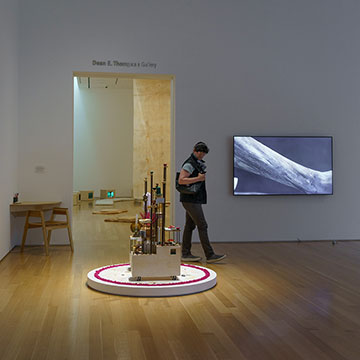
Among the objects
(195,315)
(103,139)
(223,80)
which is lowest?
(195,315)

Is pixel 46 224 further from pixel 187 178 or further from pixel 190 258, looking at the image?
pixel 187 178

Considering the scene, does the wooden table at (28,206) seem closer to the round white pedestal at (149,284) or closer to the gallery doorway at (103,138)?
the round white pedestal at (149,284)

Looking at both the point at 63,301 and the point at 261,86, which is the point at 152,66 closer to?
the point at 261,86

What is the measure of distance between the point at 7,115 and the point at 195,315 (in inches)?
169

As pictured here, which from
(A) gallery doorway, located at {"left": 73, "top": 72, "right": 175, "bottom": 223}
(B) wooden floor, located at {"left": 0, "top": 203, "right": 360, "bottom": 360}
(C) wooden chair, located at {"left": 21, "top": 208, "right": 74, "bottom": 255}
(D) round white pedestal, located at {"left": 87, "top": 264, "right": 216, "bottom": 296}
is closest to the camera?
(B) wooden floor, located at {"left": 0, "top": 203, "right": 360, "bottom": 360}

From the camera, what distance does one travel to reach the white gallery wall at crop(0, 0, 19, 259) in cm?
656

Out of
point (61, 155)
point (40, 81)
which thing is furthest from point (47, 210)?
point (40, 81)

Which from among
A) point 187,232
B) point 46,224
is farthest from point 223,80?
point 46,224

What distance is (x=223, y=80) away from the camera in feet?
26.8

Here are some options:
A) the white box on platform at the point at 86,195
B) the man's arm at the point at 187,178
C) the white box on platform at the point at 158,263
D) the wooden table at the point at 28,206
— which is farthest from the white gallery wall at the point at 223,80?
the white box on platform at the point at 86,195

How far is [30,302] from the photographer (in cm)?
446

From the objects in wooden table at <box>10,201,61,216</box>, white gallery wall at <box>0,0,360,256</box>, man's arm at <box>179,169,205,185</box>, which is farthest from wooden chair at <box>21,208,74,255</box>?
man's arm at <box>179,169,205,185</box>

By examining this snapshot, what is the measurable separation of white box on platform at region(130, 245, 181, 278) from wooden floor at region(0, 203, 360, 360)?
1.43 feet

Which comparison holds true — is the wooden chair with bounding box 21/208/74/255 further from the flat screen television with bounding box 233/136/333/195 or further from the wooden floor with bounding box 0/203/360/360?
the flat screen television with bounding box 233/136/333/195
